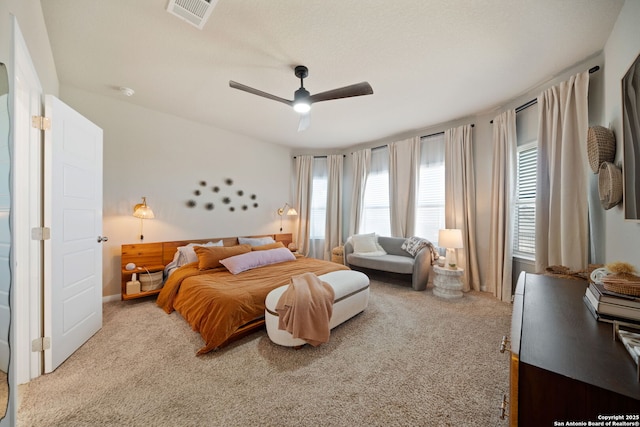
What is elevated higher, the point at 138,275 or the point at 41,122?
the point at 41,122

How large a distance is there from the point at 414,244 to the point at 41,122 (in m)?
4.52

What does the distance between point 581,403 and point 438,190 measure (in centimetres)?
385

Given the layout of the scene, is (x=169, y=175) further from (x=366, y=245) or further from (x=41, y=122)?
(x=366, y=245)

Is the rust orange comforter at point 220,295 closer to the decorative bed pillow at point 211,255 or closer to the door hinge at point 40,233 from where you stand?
the decorative bed pillow at point 211,255

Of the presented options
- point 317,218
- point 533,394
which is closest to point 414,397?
point 533,394

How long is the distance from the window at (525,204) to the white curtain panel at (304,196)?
3.66 metres

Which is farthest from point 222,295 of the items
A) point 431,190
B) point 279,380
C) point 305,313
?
point 431,190

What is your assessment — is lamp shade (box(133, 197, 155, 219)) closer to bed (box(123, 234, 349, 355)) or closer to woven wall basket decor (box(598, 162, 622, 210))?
bed (box(123, 234, 349, 355))

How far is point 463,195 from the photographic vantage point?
3.71 meters

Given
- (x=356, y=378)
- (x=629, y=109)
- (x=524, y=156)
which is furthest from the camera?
(x=524, y=156)

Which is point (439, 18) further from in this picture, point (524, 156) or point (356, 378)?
point (356, 378)

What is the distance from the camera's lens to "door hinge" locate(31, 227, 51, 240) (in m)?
1.66

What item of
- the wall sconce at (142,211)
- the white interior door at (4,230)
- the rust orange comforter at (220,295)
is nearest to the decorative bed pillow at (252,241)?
the rust orange comforter at (220,295)

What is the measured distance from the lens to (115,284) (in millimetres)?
3150
